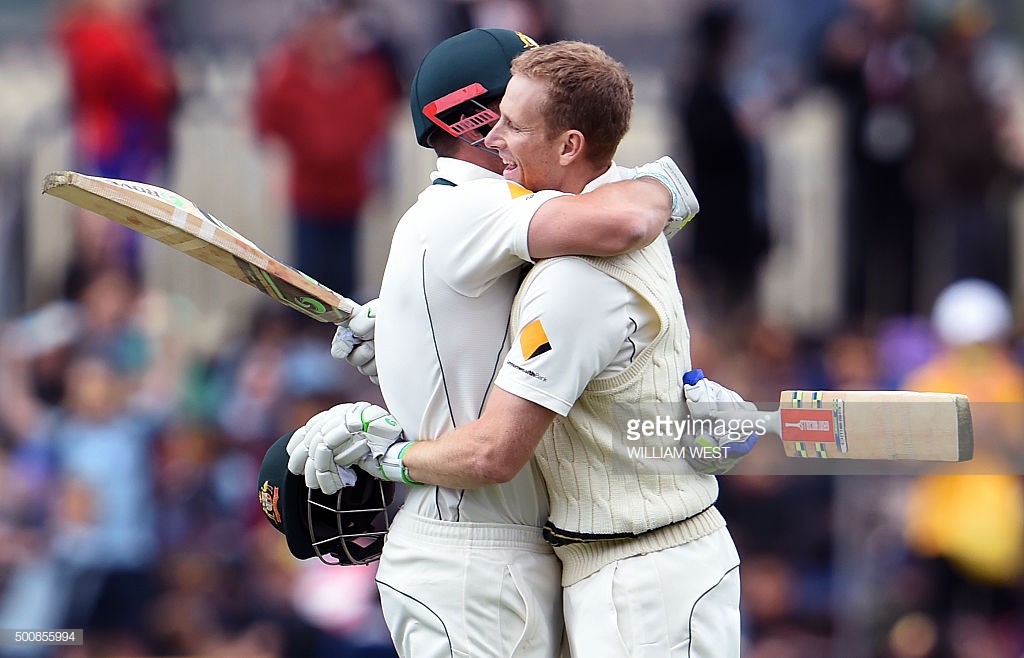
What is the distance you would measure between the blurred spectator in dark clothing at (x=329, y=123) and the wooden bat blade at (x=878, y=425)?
467 centimetres

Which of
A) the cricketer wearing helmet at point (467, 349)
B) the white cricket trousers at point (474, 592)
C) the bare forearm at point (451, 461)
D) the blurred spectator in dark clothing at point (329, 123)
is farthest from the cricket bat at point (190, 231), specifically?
the blurred spectator in dark clothing at point (329, 123)

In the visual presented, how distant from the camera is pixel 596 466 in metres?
2.88

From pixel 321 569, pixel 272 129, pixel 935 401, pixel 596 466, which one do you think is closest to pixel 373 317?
pixel 596 466

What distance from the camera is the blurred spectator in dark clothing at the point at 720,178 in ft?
23.7

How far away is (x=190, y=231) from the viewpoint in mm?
3154

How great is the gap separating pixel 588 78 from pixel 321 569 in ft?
13.5

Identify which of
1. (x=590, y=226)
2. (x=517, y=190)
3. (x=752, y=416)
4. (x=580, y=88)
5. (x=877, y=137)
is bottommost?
(x=752, y=416)

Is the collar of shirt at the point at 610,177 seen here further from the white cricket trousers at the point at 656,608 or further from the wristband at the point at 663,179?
the white cricket trousers at the point at 656,608

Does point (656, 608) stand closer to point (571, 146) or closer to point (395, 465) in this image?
point (395, 465)

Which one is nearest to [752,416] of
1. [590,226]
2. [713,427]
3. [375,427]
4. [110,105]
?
[713,427]

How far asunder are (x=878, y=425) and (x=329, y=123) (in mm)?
5043

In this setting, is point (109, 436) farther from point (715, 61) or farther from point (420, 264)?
point (420, 264)

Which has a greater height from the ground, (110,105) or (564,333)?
(110,105)

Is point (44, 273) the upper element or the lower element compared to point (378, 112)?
lower
